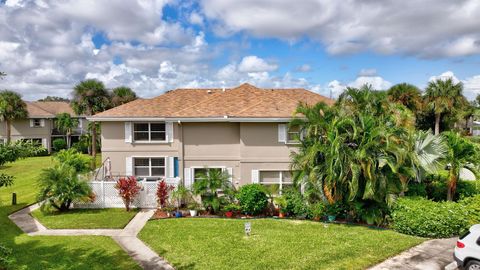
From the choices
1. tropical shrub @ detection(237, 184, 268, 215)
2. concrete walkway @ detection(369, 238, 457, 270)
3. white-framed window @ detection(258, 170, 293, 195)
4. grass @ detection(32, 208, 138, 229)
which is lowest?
concrete walkway @ detection(369, 238, 457, 270)

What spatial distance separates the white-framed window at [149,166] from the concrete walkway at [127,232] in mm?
3611

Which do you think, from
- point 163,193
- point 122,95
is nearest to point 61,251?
point 163,193

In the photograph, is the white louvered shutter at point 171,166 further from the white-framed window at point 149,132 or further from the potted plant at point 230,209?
the potted plant at point 230,209

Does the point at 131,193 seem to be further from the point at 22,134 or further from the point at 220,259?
the point at 22,134

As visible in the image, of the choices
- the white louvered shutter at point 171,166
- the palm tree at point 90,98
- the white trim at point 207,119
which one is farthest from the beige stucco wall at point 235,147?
the palm tree at point 90,98

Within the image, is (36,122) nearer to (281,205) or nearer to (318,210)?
(281,205)

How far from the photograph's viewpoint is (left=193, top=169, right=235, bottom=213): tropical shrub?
16.9 m

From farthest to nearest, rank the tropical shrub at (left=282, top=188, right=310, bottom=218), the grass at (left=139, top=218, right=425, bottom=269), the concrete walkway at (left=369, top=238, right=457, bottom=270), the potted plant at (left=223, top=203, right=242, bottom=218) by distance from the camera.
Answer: the potted plant at (left=223, top=203, right=242, bottom=218), the tropical shrub at (left=282, top=188, right=310, bottom=218), the grass at (left=139, top=218, right=425, bottom=269), the concrete walkway at (left=369, top=238, right=457, bottom=270)

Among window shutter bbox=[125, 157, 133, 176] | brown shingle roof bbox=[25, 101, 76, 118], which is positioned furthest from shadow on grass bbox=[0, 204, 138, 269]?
brown shingle roof bbox=[25, 101, 76, 118]

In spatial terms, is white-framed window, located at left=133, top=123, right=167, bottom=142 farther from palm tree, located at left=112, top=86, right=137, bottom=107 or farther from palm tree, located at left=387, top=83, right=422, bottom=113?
palm tree, located at left=387, top=83, right=422, bottom=113

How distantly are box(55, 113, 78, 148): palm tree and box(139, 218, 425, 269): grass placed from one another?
36.0 m

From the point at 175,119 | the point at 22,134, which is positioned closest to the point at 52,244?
the point at 175,119

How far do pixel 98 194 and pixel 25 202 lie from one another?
525cm

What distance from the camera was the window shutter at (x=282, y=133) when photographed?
18.2 metres
